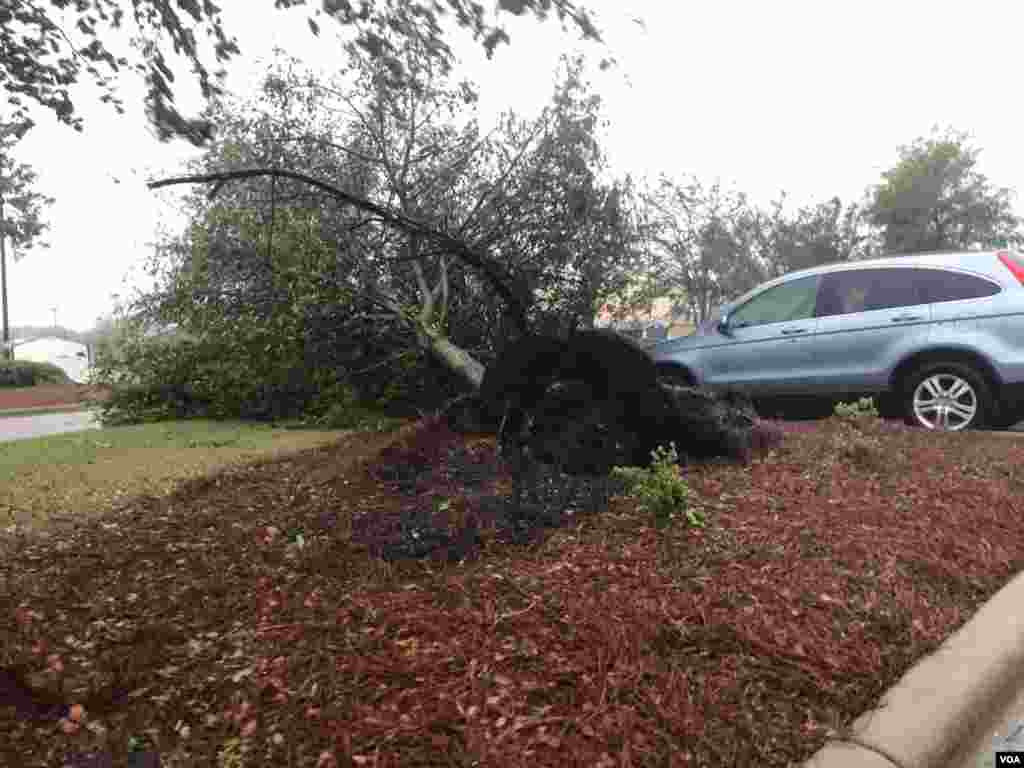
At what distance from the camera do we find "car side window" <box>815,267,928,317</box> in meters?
6.85

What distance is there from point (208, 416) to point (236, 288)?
216 centimetres

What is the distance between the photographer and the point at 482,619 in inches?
100.0

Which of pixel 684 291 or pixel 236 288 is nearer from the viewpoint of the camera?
pixel 236 288

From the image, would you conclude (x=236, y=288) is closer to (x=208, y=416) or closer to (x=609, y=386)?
(x=208, y=416)

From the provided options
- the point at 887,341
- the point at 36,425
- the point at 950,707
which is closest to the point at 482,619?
the point at 950,707

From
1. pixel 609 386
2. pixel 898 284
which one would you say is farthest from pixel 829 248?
pixel 609 386

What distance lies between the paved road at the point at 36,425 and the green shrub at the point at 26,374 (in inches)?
476

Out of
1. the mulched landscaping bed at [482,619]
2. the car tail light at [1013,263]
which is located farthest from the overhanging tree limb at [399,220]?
the car tail light at [1013,263]

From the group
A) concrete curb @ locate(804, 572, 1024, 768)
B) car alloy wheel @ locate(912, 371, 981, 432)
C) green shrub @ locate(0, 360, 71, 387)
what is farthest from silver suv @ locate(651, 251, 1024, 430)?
green shrub @ locate(0, 360, 71, 387)

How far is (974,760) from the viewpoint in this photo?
2131 mm

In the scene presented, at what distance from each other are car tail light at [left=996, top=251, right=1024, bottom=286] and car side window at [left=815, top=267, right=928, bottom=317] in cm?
62

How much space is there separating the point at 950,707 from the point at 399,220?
9.67 ft

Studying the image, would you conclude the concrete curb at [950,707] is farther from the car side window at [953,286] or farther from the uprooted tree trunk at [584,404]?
the car side window at [953,286]

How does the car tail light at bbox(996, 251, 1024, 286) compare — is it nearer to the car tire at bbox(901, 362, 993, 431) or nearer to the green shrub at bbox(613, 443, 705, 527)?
the car tire at bbox(901, 362, 993, 431)
